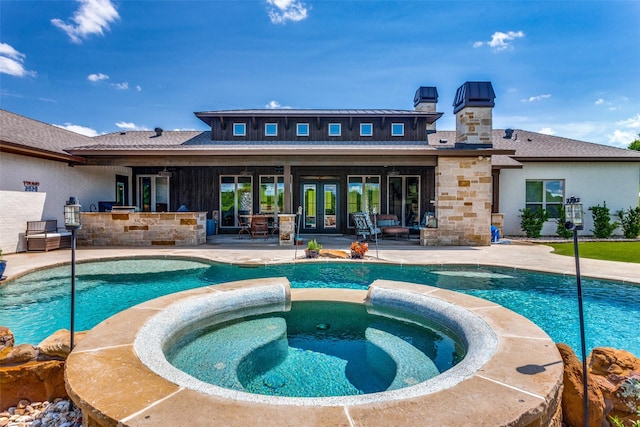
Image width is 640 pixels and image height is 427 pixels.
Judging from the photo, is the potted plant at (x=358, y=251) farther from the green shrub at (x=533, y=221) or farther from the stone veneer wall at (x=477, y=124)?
the green shrub at (x=533, y=221)

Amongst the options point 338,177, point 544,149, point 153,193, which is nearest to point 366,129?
point 338,177

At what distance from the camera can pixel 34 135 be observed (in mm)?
10180

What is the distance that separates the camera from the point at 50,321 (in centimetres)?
436

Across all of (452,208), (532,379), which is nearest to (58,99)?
(452,208)

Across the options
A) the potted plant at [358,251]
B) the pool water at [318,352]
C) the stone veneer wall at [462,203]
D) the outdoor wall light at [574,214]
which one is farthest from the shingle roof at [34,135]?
the stone veneer wall at [462,203]

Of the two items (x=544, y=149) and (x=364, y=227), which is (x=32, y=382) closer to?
(x=364, y=227)

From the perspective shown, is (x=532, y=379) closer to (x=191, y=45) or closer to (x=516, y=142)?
(x=191, y=45)

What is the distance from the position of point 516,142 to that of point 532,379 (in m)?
15.7

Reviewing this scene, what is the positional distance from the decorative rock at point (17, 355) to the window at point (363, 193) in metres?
11.7

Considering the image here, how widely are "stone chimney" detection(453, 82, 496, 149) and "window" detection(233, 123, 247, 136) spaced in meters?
8.45

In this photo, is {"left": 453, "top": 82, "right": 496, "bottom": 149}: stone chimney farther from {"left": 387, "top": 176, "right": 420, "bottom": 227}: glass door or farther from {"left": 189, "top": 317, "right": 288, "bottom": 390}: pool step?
{"left": 189, "top": 317, "right": 288, "bottom": 390}: pool step

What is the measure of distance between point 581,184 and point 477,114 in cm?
647

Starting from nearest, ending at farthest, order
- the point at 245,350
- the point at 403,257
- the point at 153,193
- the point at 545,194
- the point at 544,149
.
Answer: the point at 245,350
the point at 403,257
the point at 545,194
the point at 544,149
the point at 153,193

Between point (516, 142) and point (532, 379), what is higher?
point (516, 142)
